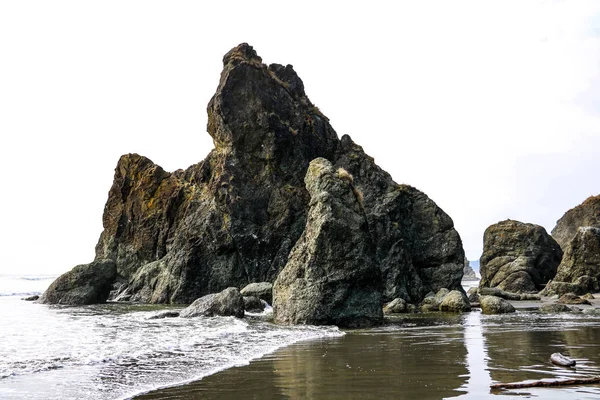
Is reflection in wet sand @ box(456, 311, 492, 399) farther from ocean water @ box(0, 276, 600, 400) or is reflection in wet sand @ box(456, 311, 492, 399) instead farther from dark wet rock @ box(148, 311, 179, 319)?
dark wet rock @ box(148, 311, 179, 319)

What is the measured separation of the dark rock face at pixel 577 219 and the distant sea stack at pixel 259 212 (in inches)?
1470

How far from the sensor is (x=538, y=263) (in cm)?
4684

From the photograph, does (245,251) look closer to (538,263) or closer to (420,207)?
(420,207)

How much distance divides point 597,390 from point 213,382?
5492mm

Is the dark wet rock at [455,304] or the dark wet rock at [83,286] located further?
the dark wet rock at [83,286]

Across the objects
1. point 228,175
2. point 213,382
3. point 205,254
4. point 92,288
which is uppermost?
point 228,175

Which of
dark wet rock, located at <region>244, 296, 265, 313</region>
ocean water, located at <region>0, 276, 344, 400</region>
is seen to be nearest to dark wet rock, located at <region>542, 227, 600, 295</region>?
dark wet rock, located at <region>244, 296, 265, 313</region>

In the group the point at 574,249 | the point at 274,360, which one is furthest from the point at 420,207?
the point at 274,360

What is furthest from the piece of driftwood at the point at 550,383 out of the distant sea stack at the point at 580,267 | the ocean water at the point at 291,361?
the distant sea stack at the point at 580,267

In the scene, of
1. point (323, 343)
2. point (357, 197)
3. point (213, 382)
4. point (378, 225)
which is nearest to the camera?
point (213, 382)

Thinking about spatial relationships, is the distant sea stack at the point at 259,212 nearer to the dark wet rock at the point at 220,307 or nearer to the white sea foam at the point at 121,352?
the dark wet rock at the point at 220,307

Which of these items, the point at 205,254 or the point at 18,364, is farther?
the point at 205,254

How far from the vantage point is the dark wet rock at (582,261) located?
37.7m

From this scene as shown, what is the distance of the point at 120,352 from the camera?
12109mm
